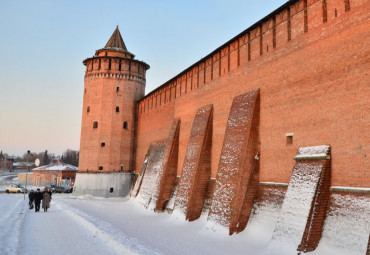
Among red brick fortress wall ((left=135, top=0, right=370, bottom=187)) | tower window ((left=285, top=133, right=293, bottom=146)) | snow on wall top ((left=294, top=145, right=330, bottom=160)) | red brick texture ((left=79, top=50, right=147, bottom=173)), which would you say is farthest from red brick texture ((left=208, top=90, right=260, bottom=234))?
red brick texture ((left=79, top=50, right=147, bottom=173))

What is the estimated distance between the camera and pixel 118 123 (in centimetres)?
2152

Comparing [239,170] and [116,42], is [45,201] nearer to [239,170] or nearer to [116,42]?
[239,170]

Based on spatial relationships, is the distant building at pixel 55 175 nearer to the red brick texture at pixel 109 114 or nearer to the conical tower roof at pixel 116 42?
the red brick texture at pixel 109 114

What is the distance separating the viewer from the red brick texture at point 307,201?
672cm

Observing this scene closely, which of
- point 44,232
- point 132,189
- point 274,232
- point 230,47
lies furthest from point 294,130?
point 132,189

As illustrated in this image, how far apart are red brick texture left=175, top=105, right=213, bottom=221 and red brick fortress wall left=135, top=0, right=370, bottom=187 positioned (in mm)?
320

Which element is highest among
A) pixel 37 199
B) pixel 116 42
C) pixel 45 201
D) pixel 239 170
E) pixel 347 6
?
pixel 116 42

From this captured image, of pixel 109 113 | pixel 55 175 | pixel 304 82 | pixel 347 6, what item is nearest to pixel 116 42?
pixel 109 113

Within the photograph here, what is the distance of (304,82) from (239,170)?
3209 millimetres

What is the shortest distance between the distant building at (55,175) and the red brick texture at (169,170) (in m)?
23.8

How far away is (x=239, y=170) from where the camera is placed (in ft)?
31.0

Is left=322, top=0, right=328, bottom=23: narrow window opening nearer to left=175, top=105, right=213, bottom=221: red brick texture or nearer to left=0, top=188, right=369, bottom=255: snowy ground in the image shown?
left=0, top=188, right=369, bottom=255: snowy ground

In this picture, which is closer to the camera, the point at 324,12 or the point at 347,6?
the point at 347,6

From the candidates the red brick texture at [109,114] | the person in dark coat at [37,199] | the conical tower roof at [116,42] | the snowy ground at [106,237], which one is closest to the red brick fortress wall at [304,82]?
the snowy ground at [106,237]
